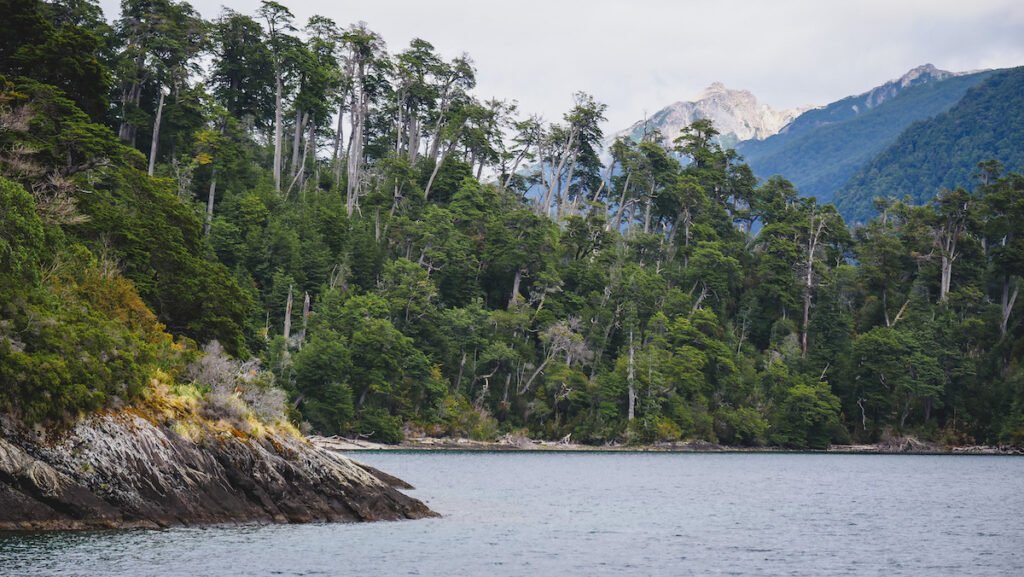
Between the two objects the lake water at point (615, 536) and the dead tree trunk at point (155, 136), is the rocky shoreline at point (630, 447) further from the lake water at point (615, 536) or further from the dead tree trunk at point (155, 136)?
the dead tree trunk at point (155, 136)

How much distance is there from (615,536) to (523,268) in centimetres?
6374

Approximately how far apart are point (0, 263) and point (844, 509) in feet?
119

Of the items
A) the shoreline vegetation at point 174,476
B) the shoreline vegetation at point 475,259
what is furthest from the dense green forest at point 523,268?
the shoreline vegetation at point 174,476

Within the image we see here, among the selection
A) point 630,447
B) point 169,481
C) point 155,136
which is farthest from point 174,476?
point 630,447

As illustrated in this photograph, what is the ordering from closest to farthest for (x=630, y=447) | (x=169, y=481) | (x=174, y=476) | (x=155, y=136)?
(x=169, y=481)
(x=174, y=476)
(x=155, y=136)
(x=630, y=447)

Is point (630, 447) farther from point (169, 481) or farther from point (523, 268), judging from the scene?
point (169, 481)

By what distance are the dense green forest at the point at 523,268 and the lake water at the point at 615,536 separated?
25.4 meters

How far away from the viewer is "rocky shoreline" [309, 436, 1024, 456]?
3007 inches

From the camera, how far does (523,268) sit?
95250 millimetres

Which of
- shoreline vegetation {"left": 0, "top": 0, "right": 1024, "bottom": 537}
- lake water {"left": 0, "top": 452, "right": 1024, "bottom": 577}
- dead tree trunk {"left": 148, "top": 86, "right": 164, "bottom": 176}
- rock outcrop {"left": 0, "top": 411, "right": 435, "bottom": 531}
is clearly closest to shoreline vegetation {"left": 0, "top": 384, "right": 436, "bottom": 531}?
rock outcrop {"left": 0, "top": 411, "right": 435, "bottom": 531}

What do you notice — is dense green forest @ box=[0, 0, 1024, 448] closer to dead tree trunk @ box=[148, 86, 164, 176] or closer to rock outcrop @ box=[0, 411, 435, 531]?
dead tree trunk @ box=[148, 86, 164, 176]

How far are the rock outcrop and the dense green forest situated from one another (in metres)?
24.0

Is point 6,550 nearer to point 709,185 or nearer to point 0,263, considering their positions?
point 0,263

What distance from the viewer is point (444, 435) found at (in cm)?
8456
